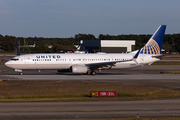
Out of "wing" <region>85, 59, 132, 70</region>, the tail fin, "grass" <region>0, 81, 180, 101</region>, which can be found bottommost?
"grass" <region>0, 81, 180, 101</region>

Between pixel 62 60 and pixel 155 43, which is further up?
pixel 155 43

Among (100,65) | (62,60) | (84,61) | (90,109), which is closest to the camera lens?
(90,109)

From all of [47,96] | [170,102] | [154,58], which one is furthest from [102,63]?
[170,102]

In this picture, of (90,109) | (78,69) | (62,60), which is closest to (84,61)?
(78,69)

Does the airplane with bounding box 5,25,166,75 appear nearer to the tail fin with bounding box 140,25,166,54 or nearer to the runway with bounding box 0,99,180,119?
the tail fin with bounding box 140,25,166,54

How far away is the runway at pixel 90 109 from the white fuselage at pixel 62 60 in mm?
21515

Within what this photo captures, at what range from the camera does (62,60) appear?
4200cm

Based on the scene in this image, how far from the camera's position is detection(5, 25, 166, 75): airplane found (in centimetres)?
4128

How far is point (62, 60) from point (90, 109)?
24.8 m

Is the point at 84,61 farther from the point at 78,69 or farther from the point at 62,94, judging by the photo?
the point at 62,94

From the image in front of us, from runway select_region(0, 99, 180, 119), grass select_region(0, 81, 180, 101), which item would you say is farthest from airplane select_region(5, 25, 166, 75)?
runway select_region(0, 99, 180, 119)

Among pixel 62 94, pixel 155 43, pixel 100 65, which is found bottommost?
pixel 62 94

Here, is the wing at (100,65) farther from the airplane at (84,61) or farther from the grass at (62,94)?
the grass at (62,94)

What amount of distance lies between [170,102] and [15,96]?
1469cm
